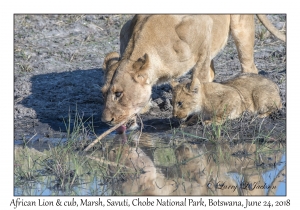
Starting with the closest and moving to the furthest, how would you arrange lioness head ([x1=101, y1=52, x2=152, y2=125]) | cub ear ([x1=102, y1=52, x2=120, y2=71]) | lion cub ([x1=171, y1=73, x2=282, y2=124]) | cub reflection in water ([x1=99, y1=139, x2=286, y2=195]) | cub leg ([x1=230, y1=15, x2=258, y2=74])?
cub reflection in water ([x1=99, y1=139, x2=286, y2=195]) < lioness head ([x1=101, y1=52, x2=152, y2=125]) < cub ear ([x1=102, y1=52, x2=120, y2=71]) < lion cub ([x1=171, y1=73, x2=282, y2=124]) < cub leg ([x1=230, y1=15, x2=258, y2=74])

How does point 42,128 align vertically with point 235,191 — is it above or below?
above

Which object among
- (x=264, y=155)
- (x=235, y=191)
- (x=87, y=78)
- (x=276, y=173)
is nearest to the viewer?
(x=235, y=191)

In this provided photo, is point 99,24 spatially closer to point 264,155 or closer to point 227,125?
point 227,125

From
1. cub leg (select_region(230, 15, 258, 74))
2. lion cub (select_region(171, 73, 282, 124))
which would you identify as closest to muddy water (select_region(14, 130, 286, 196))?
lion cub (select_region(171, 73, 282, 124))

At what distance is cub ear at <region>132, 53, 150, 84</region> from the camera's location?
24.3ft

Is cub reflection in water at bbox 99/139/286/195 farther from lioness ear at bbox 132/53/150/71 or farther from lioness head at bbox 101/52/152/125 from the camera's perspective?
lioness ear at bbox 132/53/150/71

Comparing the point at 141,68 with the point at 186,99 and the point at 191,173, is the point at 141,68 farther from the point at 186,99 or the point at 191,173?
the point at 191,173

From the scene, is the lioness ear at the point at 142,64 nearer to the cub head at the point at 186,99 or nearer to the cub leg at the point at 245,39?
the cub head at the point at 186,99

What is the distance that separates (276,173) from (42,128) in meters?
3.13

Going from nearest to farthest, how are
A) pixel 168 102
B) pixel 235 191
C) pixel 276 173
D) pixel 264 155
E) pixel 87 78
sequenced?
1. pixel 235 191
2. pixel 276 173
3. pixel 264 155
4. pixel 168 102
5. pixel 87 78

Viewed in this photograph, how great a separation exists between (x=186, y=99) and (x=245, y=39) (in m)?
2.25

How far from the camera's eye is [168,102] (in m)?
8.85

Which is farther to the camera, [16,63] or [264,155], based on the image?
[16,63]

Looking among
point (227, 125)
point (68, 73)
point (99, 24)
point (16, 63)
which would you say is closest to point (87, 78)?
point (68, 73)
